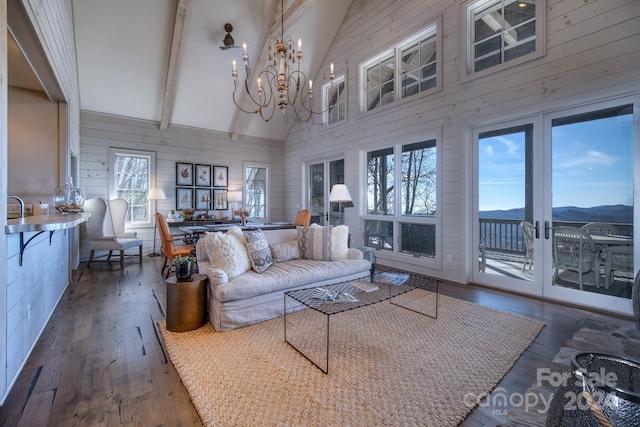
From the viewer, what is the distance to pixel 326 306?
6.98 feet

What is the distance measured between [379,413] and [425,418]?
0.24m

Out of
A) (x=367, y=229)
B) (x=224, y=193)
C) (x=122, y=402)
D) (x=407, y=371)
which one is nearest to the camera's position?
(x=122, y=402)

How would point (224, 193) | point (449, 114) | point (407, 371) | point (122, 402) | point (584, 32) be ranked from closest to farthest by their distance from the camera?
point (122, 402) < point (407, 371) < point (584, 32) < point (449, 114) < point (224, 193)

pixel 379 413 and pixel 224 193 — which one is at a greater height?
pixel 224 193

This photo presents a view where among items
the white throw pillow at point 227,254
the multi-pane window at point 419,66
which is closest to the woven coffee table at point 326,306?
the white throw pillow at point 227,254

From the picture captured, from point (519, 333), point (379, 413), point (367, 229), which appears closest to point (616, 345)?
point (519, 333)

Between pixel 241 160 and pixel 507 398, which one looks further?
pixel 241 160

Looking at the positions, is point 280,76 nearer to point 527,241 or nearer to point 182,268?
point 182,268

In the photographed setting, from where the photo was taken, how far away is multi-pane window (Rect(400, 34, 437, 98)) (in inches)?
173

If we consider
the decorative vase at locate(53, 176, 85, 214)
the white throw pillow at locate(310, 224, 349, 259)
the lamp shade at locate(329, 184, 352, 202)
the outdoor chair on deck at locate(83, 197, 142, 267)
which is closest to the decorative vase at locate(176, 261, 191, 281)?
the decorative vase at locate(53, 176, 85, 214)

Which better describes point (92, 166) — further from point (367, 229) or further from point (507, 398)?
point (507, 398)

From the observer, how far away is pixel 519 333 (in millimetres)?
2469

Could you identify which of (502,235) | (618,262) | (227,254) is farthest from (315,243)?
(618,262)

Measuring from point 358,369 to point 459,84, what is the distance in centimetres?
389
